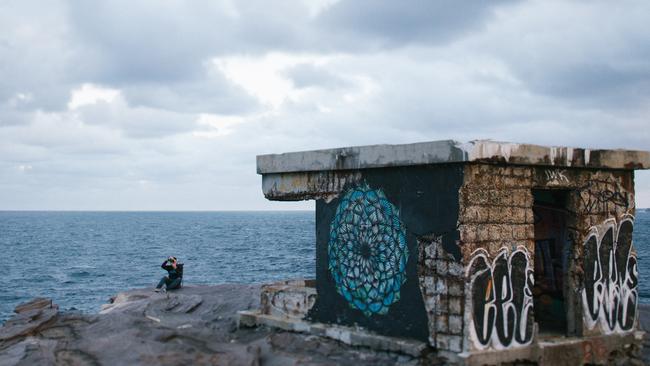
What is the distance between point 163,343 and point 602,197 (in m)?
6.39

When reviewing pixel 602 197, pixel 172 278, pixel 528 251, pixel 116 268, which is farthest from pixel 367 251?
pixel 116 268

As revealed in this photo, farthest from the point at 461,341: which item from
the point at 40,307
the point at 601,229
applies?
the point at 40,307

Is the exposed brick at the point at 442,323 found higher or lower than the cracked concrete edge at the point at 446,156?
Result: lower

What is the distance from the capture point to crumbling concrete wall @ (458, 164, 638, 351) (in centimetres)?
784

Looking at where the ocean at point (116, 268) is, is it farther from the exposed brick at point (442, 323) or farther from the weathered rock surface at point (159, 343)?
the exposed brick at point (442, 323)

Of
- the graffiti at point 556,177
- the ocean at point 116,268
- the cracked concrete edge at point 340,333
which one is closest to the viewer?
the cracked concrete edge at point 340,333

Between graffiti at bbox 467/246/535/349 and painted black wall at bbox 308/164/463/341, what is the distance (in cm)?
43

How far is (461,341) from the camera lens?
7730 millimetres

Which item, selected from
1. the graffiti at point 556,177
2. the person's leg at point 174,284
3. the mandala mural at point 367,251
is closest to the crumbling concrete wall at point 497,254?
the graffiti at point 556,177

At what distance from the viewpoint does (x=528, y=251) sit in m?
8.44

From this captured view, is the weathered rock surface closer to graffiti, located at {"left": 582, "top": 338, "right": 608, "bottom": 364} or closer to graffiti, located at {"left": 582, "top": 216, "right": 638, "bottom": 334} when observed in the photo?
graffiti, located at {"left": 582, "top": 338, "right": 608, "bottom": 364}

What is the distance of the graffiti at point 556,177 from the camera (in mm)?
8766

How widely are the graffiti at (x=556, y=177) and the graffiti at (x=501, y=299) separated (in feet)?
3.52

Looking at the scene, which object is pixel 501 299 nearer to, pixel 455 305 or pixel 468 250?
pixel 455 305
